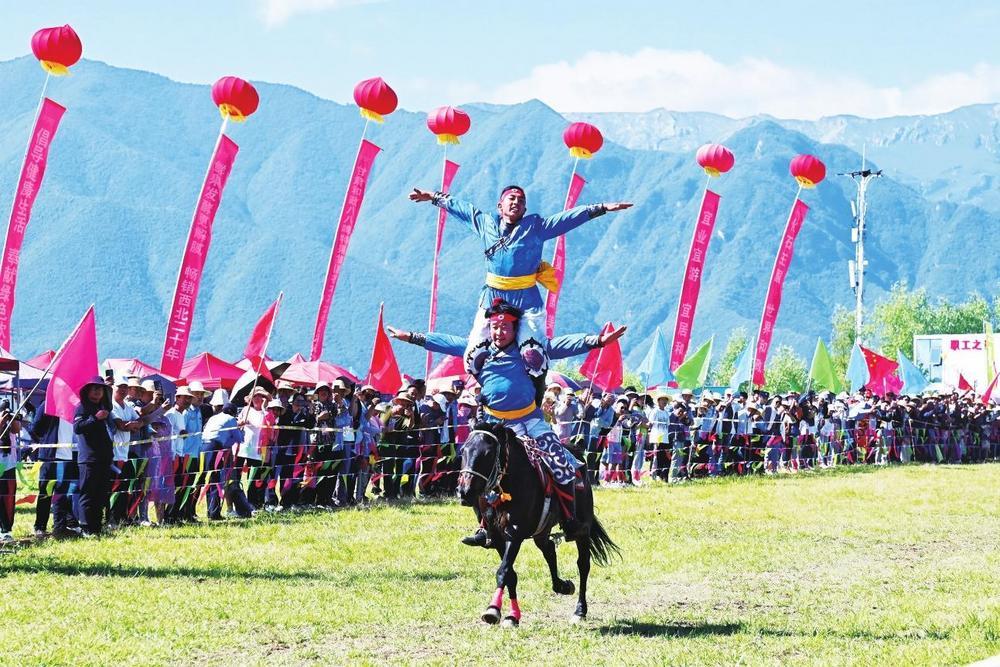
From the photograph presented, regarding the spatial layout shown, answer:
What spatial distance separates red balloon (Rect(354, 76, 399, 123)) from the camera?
95.5 ft

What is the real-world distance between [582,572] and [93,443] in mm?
6566

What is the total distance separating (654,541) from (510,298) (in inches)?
230

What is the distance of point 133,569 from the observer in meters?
12.5

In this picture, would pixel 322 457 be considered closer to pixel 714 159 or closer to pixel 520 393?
pixel 520 393

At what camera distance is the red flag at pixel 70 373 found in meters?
13.2

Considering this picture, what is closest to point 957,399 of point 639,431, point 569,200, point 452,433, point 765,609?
point 569,200

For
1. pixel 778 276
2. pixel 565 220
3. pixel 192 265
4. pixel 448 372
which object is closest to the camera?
pixel 565 220

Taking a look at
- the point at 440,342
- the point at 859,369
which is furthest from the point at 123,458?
the point at 859,369

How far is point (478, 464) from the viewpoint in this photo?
959cm

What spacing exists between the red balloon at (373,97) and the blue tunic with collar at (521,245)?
18675 mm

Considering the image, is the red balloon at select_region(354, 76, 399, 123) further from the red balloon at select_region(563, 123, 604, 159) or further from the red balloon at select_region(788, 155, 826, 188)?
the red balloon at select_region(788, 155, 826, 188)

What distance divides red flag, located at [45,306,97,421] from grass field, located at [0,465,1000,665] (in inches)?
61.5

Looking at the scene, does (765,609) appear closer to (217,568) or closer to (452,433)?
(217,568)

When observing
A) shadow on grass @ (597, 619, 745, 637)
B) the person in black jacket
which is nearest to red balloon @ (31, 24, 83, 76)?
the person in black jacket
